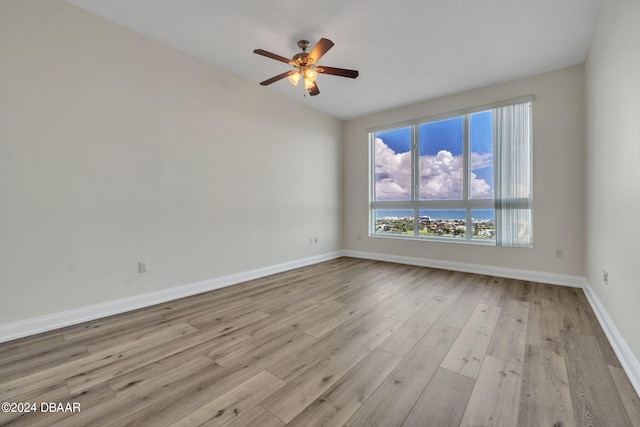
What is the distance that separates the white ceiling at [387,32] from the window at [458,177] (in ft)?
2.43

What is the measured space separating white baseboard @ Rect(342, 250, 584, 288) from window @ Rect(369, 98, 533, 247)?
399 mm

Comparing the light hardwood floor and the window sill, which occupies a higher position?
the window sill

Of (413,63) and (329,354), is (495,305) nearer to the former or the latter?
(329,354)

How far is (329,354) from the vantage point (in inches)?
72.3

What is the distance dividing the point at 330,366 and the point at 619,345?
1957 mm

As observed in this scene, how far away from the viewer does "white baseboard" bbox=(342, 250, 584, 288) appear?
341 centimetres

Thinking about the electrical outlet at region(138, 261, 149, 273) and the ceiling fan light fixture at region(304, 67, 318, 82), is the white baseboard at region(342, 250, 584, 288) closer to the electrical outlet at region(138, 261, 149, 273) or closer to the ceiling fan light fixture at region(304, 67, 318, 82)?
the ceiling fan light fixture at region(304, 67, 318, 82)

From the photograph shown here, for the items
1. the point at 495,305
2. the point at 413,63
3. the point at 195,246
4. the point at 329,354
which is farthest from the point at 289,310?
the point at 413,63

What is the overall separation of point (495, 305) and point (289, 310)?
2105 mm

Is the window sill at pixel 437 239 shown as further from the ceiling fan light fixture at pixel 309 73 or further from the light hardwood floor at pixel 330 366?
the ceiling fan light fixture at pixel 309 73

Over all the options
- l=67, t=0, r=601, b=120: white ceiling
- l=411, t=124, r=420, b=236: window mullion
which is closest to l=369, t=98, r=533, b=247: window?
l=411, t=124, r=420, b=236: window mullion

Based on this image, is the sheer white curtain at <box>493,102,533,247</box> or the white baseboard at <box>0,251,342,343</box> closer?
the white baseboard at <box>0,251,342,343</box>

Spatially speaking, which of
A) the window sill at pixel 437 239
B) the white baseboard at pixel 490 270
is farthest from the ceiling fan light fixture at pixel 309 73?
the white baseboard at pixel 490 270

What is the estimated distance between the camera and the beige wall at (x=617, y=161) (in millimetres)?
1616
